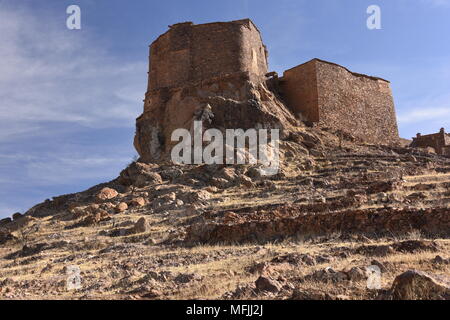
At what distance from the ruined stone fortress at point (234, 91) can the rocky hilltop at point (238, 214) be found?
0.23 ft

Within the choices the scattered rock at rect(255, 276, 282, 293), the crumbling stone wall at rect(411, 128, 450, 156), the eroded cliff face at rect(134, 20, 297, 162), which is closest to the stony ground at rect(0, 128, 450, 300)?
the scattered rock at rect(255, 276, 282, 293)

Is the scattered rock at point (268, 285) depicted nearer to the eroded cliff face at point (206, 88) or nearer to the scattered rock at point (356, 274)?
the scattered rock at point (356, 274)

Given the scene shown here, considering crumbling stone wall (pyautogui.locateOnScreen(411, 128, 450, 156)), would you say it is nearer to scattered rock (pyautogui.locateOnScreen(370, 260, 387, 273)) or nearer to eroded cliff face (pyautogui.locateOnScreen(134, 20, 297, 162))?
eroded cliff face (pyautogui.locateOnScreen(134, 20, 297, 162))

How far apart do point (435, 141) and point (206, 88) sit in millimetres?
15316

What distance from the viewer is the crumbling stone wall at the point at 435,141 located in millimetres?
26297

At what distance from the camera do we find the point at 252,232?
9938 mm

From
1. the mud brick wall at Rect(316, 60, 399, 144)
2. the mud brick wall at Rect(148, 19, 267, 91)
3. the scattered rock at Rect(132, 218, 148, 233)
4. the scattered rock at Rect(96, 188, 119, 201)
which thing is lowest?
the scattered rock at Rect(132, 218, 148, 233)

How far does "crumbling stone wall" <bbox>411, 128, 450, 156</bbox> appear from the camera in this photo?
26.3 meters

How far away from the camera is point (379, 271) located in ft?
17.7

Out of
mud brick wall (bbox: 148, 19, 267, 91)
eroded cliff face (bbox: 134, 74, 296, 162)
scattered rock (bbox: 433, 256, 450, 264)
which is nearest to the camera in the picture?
scattered rock (bbox: 433, 256, 450, 264)

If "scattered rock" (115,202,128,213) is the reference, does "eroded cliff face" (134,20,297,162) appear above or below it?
above

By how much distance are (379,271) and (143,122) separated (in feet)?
58.9

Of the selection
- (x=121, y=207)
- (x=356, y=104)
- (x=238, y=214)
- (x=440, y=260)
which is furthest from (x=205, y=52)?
(x=440, y=260)

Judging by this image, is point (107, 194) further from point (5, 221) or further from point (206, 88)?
point (206, 88)
